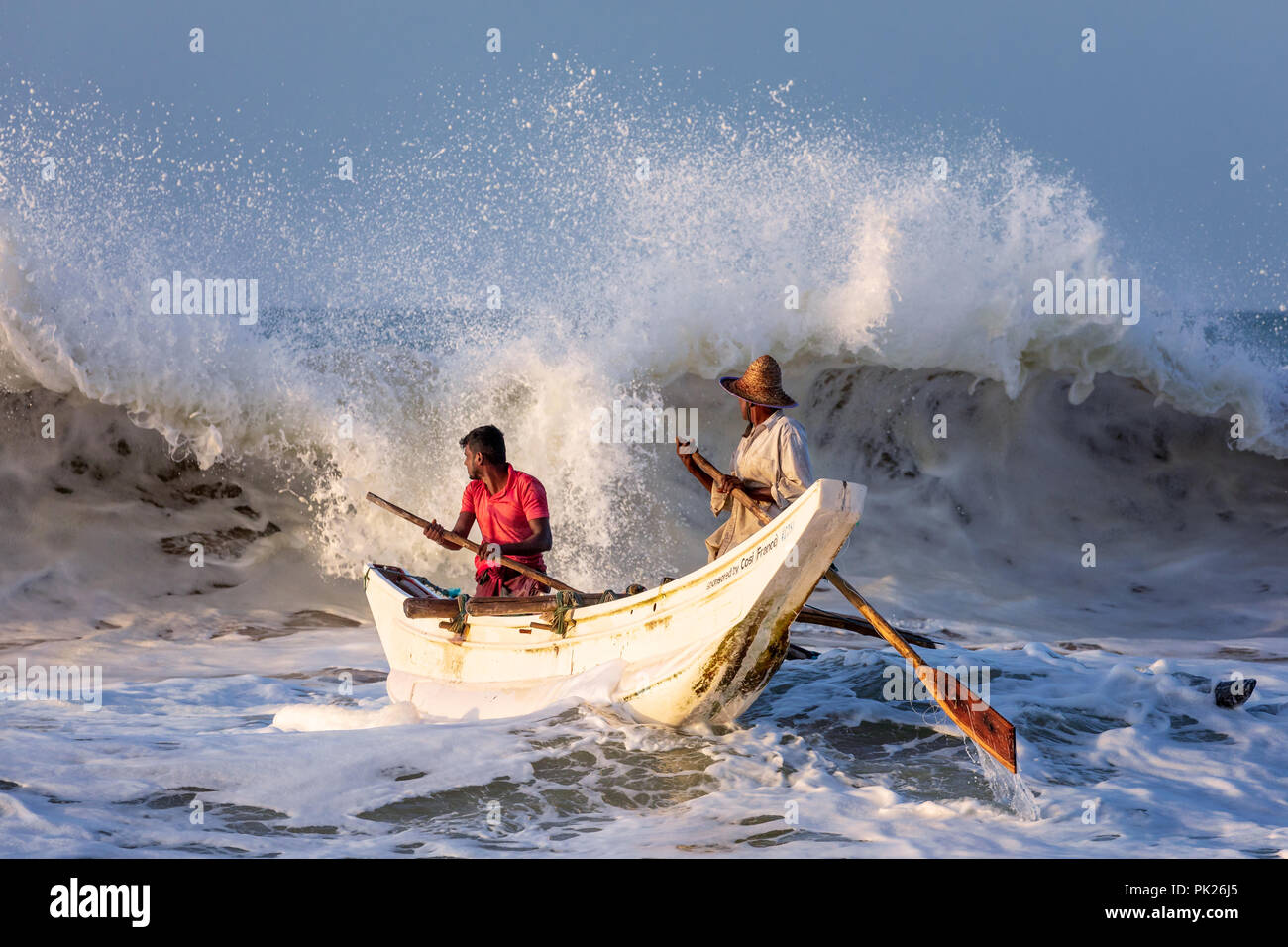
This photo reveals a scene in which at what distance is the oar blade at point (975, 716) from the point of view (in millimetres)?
4895

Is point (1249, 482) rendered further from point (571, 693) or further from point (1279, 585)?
point (571, 693)

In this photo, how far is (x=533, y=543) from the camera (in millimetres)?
6520

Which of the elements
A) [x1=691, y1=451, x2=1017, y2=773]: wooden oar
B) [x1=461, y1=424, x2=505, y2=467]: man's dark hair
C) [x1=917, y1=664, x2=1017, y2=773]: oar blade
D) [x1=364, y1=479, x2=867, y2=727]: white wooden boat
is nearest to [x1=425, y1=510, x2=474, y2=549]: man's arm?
[x1=364, y1=479, x2=867, y2=727]: white wooden boat

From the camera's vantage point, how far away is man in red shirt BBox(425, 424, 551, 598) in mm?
6492

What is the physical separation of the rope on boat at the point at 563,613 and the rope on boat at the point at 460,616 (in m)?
0.60

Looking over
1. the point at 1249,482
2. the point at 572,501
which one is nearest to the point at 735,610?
the point at 572,501

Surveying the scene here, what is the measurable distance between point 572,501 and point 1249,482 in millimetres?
8117

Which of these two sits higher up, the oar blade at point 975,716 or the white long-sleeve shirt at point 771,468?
the white long-sleeve shirt at point 771,468

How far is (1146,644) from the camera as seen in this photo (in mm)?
8656

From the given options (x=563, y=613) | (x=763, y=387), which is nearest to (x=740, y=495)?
(x=763, y=387)

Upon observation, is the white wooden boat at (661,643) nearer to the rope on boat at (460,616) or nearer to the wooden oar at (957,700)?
the rope on boat at (460,616)
